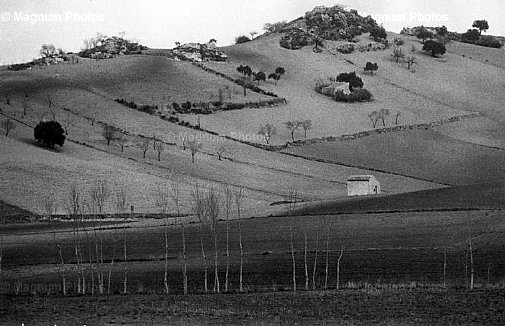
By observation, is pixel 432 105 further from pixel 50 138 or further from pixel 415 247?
pixel 415 247

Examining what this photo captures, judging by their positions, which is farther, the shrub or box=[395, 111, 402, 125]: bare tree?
the shrub

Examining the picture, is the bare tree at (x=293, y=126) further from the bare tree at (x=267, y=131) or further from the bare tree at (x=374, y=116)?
the bare tree at (x=374, y=116)

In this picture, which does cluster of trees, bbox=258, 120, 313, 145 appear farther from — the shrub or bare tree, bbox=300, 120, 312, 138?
the shrub

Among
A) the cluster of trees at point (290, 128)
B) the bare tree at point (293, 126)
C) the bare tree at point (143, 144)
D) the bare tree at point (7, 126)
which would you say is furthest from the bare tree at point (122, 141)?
the bare tree at point (293, 126)

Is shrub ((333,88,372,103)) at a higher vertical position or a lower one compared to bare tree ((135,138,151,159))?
higher

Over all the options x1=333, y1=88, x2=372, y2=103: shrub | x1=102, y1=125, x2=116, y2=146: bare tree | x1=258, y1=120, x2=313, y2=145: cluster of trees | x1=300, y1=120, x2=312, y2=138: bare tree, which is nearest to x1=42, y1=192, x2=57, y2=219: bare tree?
x1=102, y1=125, x2=116, y2=146: bare tree

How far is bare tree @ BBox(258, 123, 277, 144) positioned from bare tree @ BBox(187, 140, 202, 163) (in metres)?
13.4

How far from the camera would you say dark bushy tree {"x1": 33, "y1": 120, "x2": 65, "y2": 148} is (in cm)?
13350

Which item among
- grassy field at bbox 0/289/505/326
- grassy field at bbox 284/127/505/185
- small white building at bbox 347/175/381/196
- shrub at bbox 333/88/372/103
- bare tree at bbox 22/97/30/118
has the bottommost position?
grassy field at bbox 0/289/505/326

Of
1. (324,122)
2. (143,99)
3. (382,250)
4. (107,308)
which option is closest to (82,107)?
(143,99)

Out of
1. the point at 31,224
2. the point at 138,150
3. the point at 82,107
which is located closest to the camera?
the point at 31,224

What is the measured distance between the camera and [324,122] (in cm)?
17525

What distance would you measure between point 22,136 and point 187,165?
23.3 meters

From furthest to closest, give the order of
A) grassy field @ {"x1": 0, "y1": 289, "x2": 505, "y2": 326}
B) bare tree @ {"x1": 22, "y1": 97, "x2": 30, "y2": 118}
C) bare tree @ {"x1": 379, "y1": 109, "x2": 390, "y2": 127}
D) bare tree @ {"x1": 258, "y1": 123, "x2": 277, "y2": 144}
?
bare tree @ {"x1": 379, "y1": 109, "x2": 390, "y2": 127} < bare tree @ {"x1": 258, "y1": 123, "x2": 277, "y2": 144} < bare tree @ {"x1": 22, "y1": 97, "x2": 30, "y2": 118} < grassy field @ {"x1": 0, "y1": 289, "x2": 505, "y2": 326}
